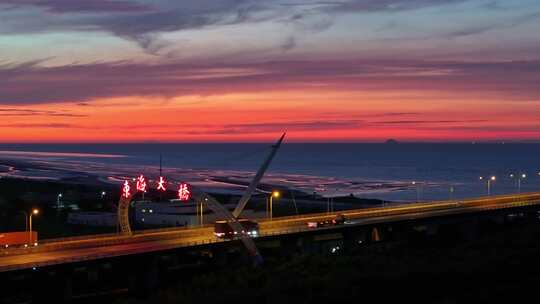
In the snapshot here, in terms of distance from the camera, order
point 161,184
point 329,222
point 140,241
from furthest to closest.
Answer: point 329,222 < point 161,184 < point 140,241

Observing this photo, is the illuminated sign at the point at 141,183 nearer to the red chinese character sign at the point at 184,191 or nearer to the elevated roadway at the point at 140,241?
the red chinese character sign at the point at 184,191

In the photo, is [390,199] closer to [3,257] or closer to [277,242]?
[277,242]

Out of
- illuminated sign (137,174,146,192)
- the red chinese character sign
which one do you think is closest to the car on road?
the red chinese character sign

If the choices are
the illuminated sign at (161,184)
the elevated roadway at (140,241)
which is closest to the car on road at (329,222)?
the elevated roadway at (140,241)

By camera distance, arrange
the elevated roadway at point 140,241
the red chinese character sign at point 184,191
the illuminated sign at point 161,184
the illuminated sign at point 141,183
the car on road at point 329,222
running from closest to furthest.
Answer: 1. the elevated roadway at point 140,241
2. the red chinese character sign at point 184,191
3. the illuminated sign at point 141,183
4. the illuminated sign at point 161,184
5. the car on road at point 329,222

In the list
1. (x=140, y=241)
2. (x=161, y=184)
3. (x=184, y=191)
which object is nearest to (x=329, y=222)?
(x=184, y=191)

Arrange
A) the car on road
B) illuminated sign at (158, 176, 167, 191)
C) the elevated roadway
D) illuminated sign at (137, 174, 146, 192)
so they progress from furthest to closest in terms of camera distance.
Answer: the car on road
illuminated sign at (158, 176, 167, 191)
illuminated sign at (137, 174, 146, 192)
the elevated roadway

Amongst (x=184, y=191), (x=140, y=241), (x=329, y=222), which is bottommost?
(x=329, y=222)

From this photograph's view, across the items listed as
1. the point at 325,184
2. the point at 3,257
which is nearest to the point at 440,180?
the point at 325,184

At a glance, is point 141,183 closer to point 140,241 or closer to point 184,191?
point 184,191

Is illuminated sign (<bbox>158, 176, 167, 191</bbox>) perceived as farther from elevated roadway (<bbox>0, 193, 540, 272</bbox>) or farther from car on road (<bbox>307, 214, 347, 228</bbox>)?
car on road (<bbox>307, 214, 347, 228</bbox>)

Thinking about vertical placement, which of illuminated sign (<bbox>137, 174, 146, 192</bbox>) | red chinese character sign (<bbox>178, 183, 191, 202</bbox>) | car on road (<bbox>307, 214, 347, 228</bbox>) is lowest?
car on road (<bbox>307, 214, 347, 228</bbox>)

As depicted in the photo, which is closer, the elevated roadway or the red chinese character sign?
the elevated roadway

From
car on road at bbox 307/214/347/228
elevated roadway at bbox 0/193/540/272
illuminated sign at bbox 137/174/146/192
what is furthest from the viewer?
car on road at bbox 307/214/347/228
